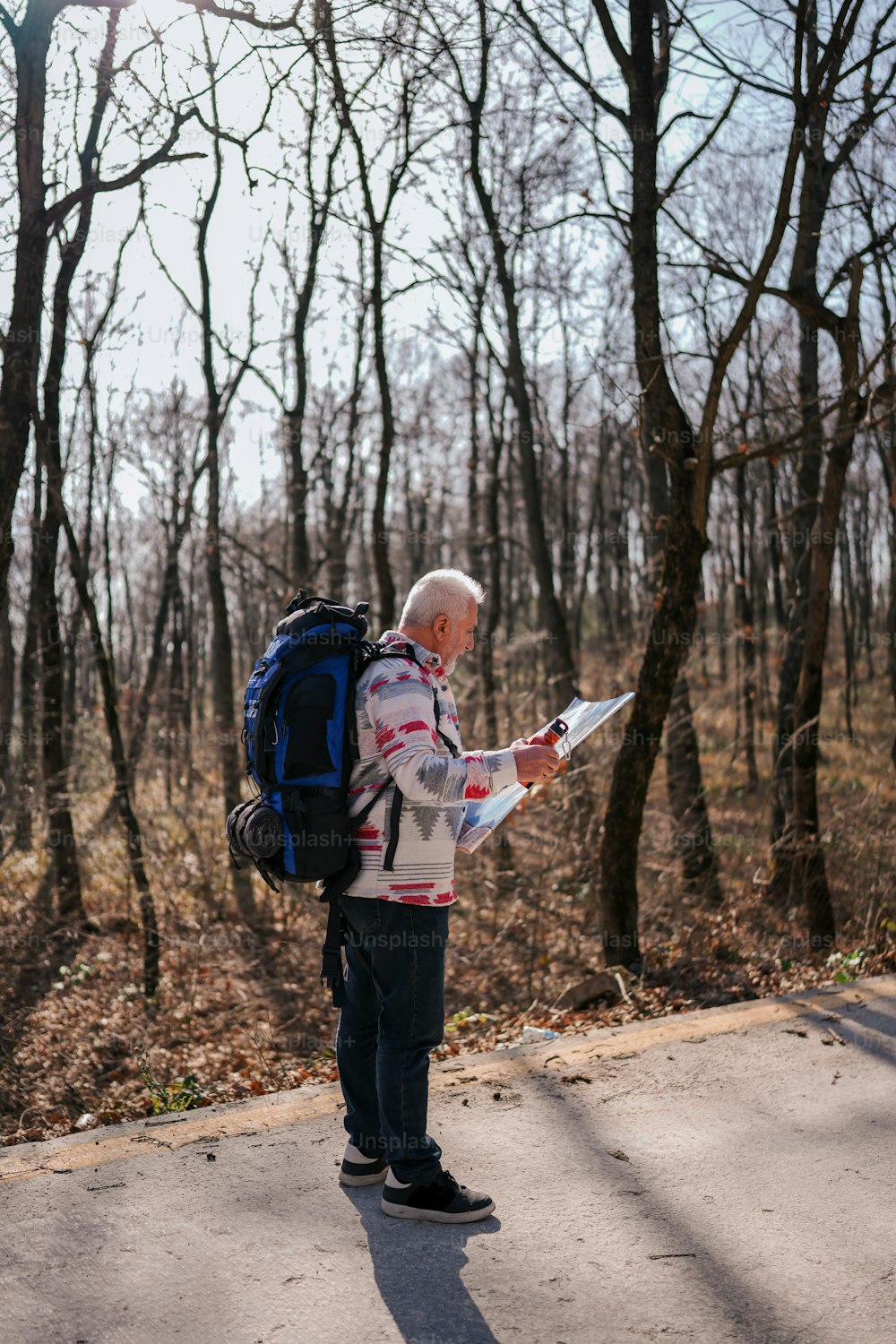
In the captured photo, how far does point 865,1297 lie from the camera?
2.97 metres

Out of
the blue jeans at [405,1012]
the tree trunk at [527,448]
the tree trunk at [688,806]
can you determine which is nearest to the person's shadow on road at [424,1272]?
the blue jeans at [405,1012]

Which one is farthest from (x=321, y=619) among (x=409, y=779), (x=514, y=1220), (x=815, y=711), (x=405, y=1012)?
(x=815, y=711)

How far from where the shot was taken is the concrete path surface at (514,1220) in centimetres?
290

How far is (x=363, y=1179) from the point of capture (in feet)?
12.1

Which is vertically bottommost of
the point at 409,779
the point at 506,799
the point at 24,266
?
the point at 506,799

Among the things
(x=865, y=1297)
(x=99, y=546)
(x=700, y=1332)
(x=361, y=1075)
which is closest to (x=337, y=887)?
(x=361, y=1075)

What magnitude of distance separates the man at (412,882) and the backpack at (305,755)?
6 cm

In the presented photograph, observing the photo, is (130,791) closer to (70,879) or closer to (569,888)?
(70,879)

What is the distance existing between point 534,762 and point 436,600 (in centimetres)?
59

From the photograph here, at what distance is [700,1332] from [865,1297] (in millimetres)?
481

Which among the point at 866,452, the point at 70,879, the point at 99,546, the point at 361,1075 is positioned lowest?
the point at 70,879

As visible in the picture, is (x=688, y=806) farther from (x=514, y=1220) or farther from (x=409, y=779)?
(x=409, y=779)

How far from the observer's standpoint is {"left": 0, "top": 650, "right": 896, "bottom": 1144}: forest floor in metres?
6.66

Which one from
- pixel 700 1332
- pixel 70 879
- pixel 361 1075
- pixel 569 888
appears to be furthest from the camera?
pixel 70 879
